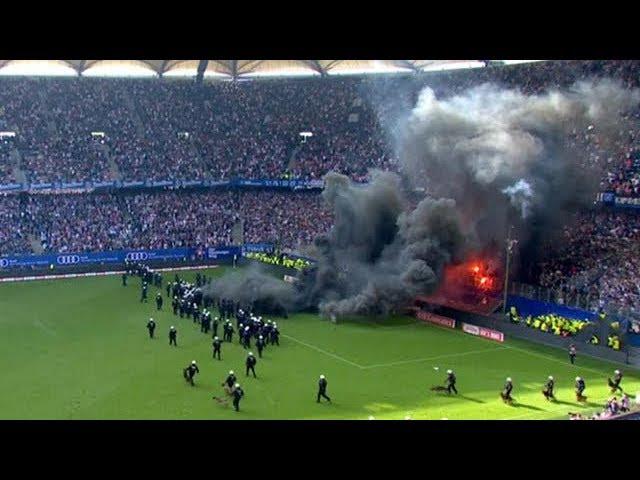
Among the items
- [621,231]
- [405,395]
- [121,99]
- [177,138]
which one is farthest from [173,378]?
[121,99]

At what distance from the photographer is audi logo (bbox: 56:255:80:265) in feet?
150

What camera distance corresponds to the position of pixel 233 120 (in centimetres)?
6184

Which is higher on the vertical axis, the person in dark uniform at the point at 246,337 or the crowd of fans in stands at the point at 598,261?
the crowd of fans in stands at the point at 598,261

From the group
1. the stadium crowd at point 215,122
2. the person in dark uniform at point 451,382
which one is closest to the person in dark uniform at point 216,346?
the person in dark uniform at point 451,382

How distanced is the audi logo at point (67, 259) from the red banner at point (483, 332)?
2473 centimetres

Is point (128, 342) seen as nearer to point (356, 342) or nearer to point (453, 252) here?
point (356, 342)

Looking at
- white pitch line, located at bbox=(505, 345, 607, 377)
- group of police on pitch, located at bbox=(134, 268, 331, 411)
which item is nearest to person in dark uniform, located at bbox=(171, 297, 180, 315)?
group of police on pitch, located at bbox=(134, 268, 331, 411)

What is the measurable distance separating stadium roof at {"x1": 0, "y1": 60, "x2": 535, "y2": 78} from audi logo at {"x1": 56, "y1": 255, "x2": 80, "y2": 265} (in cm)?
1847

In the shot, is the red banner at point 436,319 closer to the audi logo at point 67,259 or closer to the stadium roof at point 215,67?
the audi logo at point 67,259

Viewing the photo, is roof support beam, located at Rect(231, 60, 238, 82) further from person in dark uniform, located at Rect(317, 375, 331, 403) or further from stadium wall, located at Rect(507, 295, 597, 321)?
person in dark uniform, located at Rect(317, 375, 331, 403)

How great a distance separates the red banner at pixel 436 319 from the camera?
1334 inches

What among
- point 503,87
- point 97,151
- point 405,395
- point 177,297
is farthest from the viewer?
point 97,151

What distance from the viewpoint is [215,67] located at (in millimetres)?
65812

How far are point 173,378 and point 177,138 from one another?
36664 mm
